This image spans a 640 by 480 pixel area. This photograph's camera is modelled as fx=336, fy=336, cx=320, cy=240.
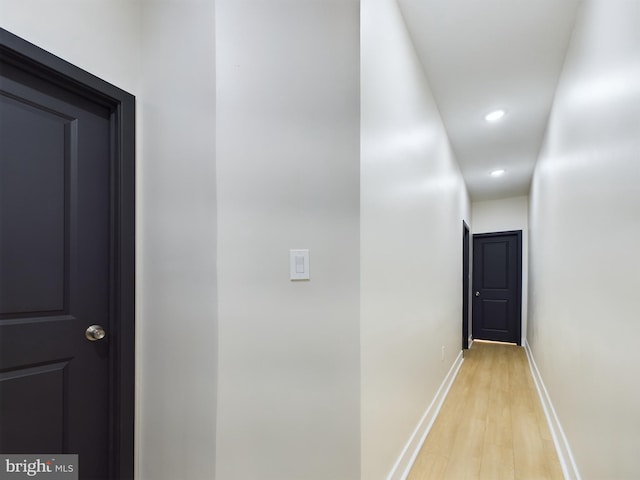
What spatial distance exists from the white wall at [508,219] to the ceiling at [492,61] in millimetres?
2161

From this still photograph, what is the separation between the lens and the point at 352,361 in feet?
4.58

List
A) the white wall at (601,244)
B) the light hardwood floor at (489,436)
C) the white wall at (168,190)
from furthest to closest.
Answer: the light hardwood floor at (489,436) → the white wall at (168,190) → the white wall at (601,244)

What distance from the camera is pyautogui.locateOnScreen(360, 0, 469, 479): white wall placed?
150cm

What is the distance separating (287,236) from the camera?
136cm

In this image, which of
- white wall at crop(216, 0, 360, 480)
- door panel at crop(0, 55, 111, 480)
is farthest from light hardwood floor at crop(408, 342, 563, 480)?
door panel at crop(0, 55, 111, 480)

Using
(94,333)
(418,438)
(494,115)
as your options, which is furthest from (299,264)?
(494,115)

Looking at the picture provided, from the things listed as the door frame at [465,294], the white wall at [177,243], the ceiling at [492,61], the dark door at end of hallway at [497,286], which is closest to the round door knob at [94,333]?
the white wall at [177,243]

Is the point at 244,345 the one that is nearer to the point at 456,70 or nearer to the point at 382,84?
the point at 382,84

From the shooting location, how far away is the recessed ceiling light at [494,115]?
3204mm

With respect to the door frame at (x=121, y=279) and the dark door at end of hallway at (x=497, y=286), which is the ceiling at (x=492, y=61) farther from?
the dark door at end of hallway at (x=497, y=286)

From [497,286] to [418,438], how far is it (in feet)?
15.2

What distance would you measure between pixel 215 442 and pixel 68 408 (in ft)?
1.95

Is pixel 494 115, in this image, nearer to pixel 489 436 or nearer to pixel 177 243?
pixel 489 436

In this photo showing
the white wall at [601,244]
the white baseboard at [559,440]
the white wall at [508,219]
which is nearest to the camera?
the white wall at [601,244]
